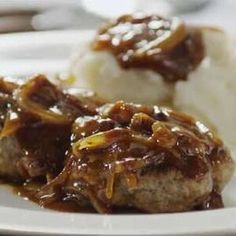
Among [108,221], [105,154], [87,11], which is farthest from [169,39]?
[87,11]

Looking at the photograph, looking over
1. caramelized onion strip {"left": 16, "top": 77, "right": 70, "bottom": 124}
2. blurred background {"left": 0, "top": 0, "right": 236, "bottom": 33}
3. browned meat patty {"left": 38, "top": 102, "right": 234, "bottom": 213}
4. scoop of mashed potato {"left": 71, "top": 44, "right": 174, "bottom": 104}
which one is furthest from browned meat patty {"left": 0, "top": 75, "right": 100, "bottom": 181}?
blurred background {"left": 0, "top": 0, "right": 236, "bottom": 33}

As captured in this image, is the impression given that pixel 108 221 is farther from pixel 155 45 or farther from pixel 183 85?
pixel 155 45

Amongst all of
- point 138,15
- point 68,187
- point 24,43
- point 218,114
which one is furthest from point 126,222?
point 24,43

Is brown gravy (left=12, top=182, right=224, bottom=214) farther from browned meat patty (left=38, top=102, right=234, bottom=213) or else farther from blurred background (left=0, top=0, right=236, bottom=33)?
blurred background (left=0, top=0, right=236, bottom=33)

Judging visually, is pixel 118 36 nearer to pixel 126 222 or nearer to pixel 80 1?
pixel 126 222

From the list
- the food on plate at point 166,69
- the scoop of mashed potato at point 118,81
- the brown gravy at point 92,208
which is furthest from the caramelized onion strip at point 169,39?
the brown gravy at point 92,208
